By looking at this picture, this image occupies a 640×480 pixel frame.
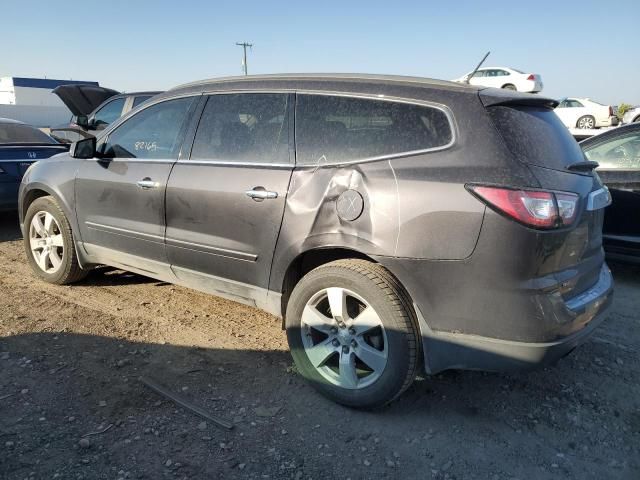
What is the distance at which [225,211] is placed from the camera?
3.22 metres

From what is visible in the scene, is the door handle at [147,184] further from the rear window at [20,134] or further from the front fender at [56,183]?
the rear window at [20,134]

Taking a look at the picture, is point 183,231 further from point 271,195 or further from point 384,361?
point 384,361

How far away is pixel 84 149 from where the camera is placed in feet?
13.6

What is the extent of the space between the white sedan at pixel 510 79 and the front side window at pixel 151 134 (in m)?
19.1

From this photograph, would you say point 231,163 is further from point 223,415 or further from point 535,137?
point 535,137

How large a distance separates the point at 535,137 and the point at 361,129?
919mm

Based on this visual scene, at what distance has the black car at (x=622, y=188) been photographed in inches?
188

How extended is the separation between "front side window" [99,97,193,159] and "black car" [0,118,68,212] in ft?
9.52

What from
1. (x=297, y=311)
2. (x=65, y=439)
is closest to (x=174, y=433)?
(x=65, y=439)

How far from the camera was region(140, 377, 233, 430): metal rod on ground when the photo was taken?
2.69m

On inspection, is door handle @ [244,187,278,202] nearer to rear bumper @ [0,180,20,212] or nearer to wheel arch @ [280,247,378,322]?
wheel arch @ [280,247,378,322]

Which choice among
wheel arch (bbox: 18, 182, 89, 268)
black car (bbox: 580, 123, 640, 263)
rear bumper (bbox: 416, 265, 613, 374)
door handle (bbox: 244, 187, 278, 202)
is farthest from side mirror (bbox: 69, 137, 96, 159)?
black car (bbox: 580, 123, 640, 263)

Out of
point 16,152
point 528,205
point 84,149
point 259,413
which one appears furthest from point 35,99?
point 528,205

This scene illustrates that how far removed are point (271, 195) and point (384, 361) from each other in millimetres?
1158
